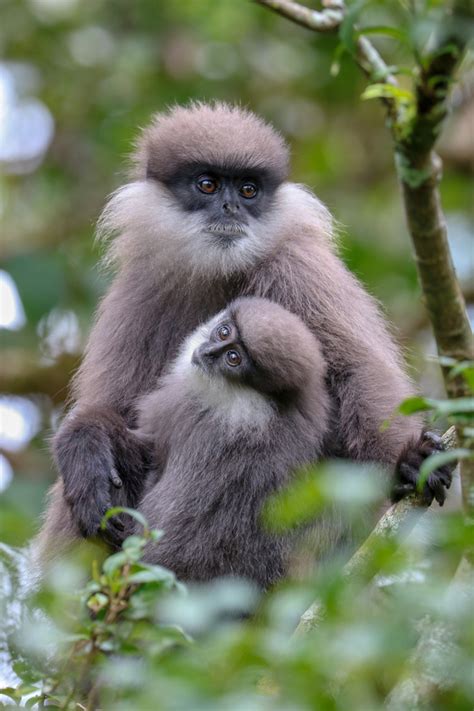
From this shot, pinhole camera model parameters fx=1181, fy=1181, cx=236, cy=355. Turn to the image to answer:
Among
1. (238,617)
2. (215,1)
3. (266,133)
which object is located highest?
(215,1)

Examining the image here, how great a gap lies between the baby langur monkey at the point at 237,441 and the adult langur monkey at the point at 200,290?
0.73 ft

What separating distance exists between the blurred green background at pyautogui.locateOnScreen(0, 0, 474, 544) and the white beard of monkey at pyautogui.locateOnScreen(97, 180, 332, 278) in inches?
128

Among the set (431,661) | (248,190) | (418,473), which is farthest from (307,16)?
(431,661)

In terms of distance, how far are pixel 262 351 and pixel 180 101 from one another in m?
5.47

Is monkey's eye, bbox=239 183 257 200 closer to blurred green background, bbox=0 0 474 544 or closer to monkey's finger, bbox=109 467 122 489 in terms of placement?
monkey's finger, bbox=109 467 122 489

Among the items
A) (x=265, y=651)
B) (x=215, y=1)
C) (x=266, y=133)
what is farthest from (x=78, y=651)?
(x=215, y=1)

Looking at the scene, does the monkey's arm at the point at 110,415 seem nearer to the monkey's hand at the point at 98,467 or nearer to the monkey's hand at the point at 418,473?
the monkey's hand at the point at 98,467

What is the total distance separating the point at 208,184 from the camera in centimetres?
560

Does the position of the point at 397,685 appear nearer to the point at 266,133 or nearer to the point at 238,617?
the point at 238,617

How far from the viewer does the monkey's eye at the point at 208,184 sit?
220 inches

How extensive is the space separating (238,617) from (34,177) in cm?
680

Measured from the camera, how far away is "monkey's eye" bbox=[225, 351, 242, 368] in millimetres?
4887

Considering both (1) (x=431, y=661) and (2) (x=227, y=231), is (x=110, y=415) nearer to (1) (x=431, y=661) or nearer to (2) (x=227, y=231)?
(2) (x=227, y=231)

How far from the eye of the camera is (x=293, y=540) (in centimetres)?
475
